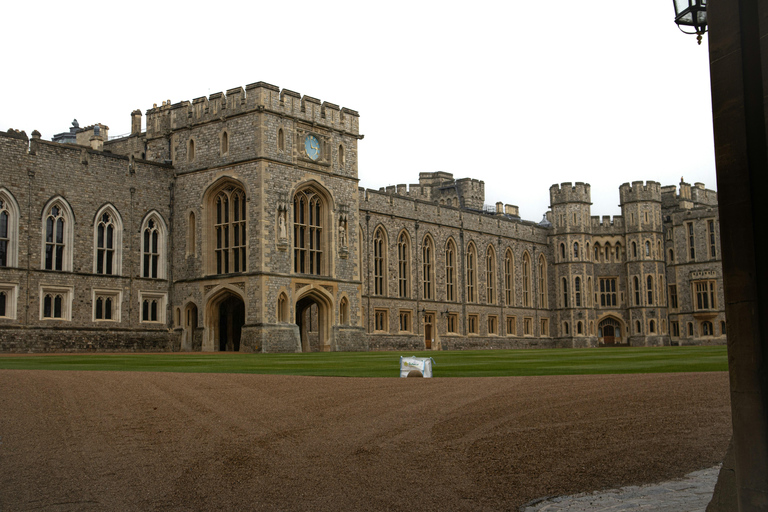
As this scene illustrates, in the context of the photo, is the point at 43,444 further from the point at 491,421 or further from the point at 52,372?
the point at 52,372

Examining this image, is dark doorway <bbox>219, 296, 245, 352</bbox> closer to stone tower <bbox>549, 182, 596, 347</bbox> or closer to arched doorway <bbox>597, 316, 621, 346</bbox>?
stone tower <bbox>549, 182, 596, 347</bbox>

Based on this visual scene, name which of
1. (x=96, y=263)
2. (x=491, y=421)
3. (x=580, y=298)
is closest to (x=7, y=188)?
(x=96, y=263)

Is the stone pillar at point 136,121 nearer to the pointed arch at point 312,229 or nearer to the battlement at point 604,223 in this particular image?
the pointed arch at point 312,229

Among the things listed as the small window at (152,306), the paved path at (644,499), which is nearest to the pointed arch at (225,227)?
the small window at (152,306)

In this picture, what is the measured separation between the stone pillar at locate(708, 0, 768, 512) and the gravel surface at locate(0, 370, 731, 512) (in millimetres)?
2037

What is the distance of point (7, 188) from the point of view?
98.8 ft

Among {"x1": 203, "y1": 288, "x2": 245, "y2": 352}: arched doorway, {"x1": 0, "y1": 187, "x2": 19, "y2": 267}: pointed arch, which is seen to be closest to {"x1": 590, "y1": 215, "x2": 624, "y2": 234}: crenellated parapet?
{"x1": 203, "y1": 288, "x2": 245, "y2": 352}: arched doorway

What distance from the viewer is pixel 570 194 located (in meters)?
59.4

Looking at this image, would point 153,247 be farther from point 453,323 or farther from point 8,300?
point 453,323

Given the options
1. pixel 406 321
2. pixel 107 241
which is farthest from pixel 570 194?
pixel 107 241

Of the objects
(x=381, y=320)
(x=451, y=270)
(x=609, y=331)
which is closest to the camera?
(x=381, y=320)

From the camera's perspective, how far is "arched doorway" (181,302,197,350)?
35594 mm

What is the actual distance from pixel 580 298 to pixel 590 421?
50625mm

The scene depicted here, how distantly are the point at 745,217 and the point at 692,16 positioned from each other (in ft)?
6.99
